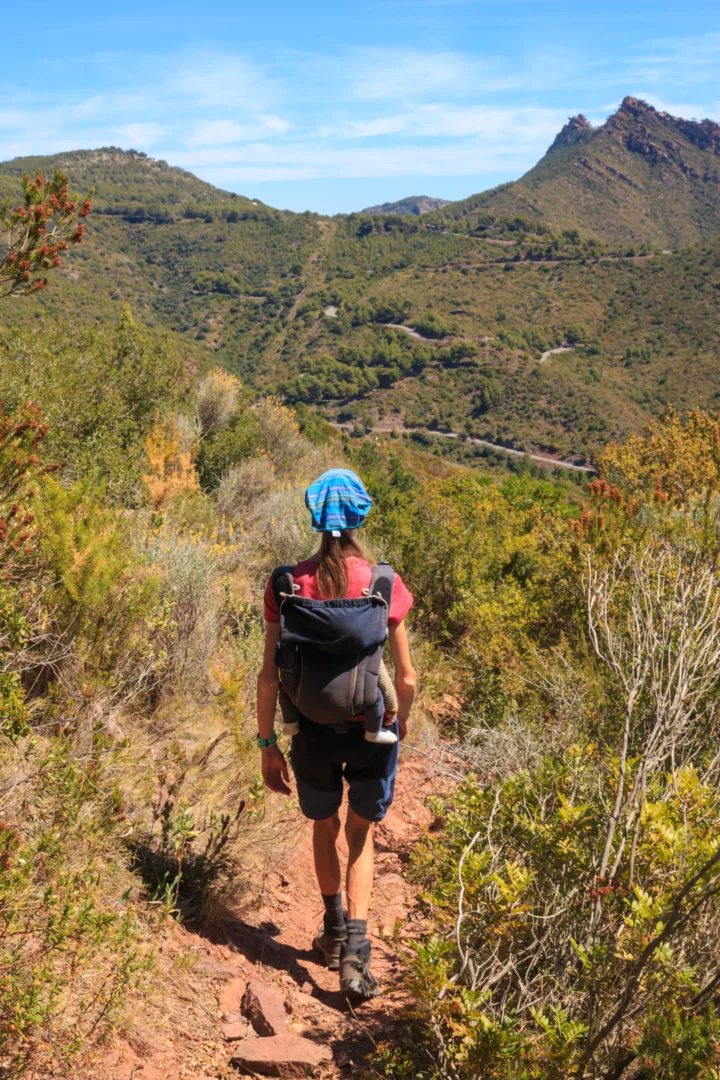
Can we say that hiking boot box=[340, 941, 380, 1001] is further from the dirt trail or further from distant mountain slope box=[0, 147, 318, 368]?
distant mountain slope box=[0, 147, 318, 368]

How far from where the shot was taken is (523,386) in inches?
2835

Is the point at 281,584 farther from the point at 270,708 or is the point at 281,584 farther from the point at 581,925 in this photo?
the point at 581,925

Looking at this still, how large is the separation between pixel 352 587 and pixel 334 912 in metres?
1.29

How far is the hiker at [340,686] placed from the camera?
2189 mm

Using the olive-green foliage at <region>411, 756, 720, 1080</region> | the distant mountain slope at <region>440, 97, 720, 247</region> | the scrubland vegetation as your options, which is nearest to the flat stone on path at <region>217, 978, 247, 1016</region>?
the scrubland vegetation

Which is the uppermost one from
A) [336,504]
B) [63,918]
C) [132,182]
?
[132,182]

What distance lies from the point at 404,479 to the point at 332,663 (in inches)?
661

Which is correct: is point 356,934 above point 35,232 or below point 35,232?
below

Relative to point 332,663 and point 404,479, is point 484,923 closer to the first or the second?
point 332,663

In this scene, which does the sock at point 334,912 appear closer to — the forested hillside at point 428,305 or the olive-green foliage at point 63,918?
the olive-green foliage at point 63,918

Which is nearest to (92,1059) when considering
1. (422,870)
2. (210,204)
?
(422,870)

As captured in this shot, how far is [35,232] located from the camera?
3.01m

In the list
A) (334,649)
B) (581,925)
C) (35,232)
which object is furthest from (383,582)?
(35,232)

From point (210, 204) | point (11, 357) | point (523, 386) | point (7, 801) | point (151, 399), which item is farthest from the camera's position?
point (210, 204)
